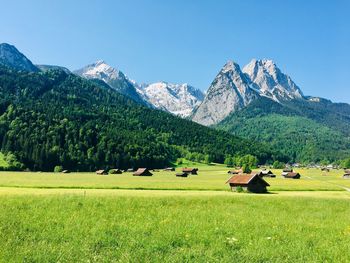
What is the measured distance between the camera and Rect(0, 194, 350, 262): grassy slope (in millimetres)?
14609

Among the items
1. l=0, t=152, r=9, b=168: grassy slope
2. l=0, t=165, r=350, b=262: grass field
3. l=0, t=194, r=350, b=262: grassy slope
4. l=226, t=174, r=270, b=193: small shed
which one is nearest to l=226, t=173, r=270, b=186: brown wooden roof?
l=226, t=174, r=270, b=193: small shed

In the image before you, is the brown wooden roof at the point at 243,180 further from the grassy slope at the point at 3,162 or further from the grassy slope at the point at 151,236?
the grassy slope at the point at 3,162

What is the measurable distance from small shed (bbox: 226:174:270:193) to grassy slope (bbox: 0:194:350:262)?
51645 mm

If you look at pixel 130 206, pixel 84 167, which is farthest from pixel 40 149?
pixel 130 206

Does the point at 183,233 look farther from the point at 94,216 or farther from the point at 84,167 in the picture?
the point at 84,167

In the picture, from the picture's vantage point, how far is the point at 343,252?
15898mm

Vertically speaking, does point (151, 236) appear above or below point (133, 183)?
below

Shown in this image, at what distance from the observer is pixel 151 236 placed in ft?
58.0

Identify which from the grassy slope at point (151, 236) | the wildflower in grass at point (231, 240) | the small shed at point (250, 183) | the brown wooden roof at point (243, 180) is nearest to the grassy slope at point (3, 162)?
the brown wooden roof at point (243, 180)

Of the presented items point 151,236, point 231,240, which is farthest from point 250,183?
point 151,236

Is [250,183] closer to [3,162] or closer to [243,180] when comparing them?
[243,180]

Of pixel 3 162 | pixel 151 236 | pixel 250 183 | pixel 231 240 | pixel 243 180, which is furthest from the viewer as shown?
pixel 3 162

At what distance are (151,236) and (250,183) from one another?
62.0m

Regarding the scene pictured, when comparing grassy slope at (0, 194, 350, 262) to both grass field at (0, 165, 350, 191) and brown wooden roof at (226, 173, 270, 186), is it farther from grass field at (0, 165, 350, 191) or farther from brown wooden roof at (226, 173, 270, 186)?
brown wooden roof at (226, 173, 270, 186)
